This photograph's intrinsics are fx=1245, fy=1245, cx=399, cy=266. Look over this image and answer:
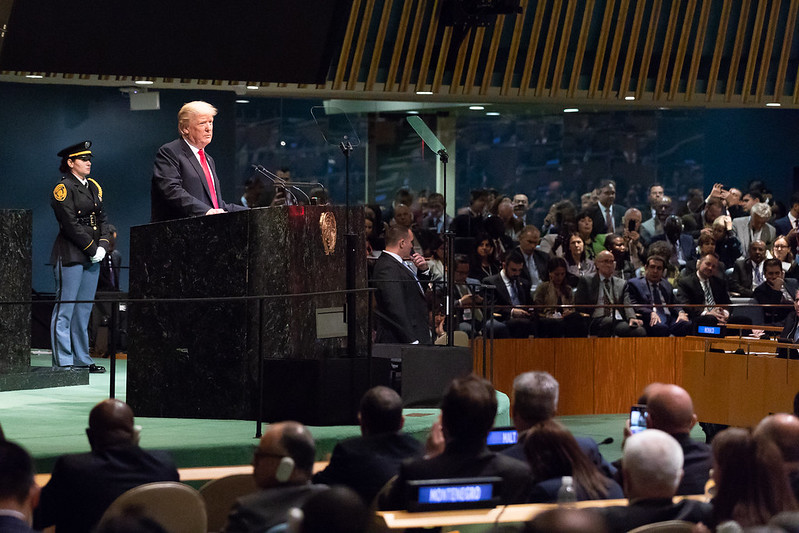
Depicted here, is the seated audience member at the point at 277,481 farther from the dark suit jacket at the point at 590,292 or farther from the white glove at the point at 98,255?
the dark suit jacket at the point at 590,292

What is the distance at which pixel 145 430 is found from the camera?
6.32m

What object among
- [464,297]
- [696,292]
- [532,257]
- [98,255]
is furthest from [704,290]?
[98,255]

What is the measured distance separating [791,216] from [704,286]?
230 centimetres

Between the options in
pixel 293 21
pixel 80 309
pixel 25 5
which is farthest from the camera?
pixel 80 309

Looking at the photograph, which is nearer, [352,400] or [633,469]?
[633,469]

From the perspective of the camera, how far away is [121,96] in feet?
41.1

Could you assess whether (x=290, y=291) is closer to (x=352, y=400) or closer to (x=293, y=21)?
(x=352, y=400)

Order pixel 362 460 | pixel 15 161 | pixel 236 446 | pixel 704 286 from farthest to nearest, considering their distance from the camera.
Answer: pixel 15 161, pixel 704 286, pixel 236 446, pixel 362 460

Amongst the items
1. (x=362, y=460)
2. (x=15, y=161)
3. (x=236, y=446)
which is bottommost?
(x=236, y=446)

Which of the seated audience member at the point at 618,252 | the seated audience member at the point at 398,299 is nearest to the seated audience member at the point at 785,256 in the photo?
the seated audience member at the point at 618,252

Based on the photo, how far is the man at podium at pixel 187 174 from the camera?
6.45m

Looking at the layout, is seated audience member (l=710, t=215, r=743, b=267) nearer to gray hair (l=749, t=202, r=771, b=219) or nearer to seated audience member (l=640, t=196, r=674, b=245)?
gray hair (l=749, t=202, r=771, b=219)

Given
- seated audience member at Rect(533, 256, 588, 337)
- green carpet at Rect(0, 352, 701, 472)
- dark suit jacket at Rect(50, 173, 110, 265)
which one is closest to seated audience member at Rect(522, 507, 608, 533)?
green carpet at Rect(0, 352, 701, 472)

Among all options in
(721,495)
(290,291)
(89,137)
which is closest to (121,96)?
(89,137)
